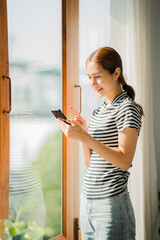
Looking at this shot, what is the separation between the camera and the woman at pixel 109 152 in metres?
1.27

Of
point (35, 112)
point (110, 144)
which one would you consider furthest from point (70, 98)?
point (110, 144)

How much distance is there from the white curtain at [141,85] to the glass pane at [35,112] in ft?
1.71

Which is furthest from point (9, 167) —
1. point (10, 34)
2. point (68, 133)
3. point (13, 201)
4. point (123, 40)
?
point (123, 40)

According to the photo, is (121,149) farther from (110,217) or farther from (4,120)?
(4,120)

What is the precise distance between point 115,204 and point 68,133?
0.41 metres

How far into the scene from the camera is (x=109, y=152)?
125cm

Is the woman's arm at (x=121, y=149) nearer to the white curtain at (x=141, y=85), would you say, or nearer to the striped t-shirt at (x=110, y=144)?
the striped t-shirt at (x=110, y=144)

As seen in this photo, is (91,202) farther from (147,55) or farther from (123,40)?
(147,55)

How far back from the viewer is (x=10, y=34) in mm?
1480

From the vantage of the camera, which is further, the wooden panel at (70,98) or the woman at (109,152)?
the wooden panel at (70,98)

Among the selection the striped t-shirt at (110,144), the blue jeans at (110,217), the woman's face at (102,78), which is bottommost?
the blue jeans at (110,217)

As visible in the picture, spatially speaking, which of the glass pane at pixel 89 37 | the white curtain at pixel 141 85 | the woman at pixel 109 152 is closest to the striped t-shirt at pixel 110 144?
the woman at pixel 109 152

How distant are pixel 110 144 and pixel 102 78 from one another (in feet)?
1.11

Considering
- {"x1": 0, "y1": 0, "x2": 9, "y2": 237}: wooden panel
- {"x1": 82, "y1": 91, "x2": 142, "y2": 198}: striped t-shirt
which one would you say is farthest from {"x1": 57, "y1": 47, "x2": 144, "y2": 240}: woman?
{"x1": 0, "y1": 0, "x2": 9, "y2": 237}: wooden panel
